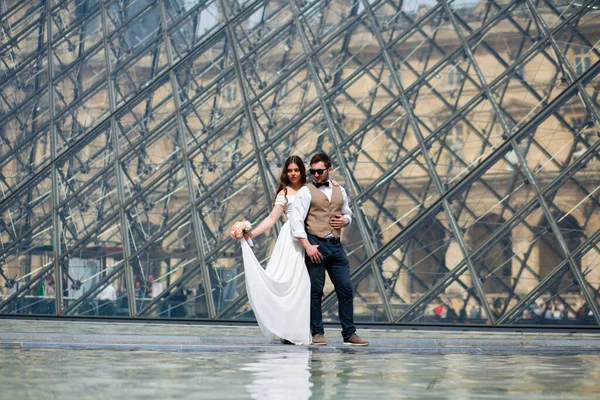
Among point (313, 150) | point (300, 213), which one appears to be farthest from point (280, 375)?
point (313, 150)

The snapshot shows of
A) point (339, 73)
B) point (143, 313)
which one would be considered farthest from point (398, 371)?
point (339, 73)

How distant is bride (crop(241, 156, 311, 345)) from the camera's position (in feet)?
27.0

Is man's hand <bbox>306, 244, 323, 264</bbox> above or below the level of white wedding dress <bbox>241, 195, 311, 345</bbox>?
above

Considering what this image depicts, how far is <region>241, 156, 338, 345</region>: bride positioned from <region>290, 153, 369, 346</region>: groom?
7cm

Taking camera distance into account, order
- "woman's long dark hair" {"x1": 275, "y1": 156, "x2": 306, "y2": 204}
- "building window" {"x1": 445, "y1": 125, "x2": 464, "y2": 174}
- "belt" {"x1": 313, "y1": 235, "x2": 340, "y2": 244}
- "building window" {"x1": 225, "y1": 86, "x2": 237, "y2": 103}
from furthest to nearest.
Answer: "building window" {"x1": 225, "y1": 86, "x2": 237, "y2": 103}
"building window" {"x1": 445, "y1": 125, "x2": 464, "y2": 174}
"woman's long dark hair" {"x1": 275, "y1": 156, "x2": 306, "y2": 204}
"belt" {"x1": 313, "y1": 235, "x2": 340, "y2": 244}

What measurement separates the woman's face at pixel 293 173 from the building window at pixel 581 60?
6.61 m

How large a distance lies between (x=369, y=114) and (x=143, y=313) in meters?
4.02

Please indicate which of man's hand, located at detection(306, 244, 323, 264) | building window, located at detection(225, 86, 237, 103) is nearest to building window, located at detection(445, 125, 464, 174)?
building window, located at detection(225, 86, 237, 103)

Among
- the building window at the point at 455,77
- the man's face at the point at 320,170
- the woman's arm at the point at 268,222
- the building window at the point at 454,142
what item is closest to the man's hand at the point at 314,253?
the woman's arm at the point at 268,222

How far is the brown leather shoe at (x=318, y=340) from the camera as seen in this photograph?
8.16 metres

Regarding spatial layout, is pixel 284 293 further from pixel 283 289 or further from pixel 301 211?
pixel 301 211

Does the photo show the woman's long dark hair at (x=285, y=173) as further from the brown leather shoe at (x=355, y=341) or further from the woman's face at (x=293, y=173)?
the brown leather shoe at (x=355, y=341)

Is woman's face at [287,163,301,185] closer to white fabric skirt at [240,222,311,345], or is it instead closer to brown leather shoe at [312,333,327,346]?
white fabric skirt at [240,222,311,345]

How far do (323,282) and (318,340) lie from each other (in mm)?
391
